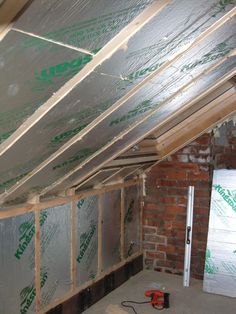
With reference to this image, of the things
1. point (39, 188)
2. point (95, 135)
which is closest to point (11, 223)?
point (39, 188)

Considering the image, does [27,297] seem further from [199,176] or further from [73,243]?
[199,176]

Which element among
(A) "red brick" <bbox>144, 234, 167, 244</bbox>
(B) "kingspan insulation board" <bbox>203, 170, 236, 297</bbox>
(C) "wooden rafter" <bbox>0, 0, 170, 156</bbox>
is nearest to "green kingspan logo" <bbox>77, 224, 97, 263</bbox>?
(A) "red brick" <bbox>144, 234, 167, 244</bbox>

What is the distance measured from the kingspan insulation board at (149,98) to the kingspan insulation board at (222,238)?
190cm

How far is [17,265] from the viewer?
9.23 ft

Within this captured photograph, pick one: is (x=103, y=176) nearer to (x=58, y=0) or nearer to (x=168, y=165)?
(x=168, y=165)

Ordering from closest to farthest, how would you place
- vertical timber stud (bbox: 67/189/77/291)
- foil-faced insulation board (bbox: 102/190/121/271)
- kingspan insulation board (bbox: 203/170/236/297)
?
vertical timber stud (bbox: 67/189/77/291), foil-faced insulation board (bbox: 102/190/121/271), kingspan insulation board (bbox: 203/170/236/297)

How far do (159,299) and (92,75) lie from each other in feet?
9.38

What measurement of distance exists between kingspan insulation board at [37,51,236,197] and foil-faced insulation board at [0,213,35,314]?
460 millimetres

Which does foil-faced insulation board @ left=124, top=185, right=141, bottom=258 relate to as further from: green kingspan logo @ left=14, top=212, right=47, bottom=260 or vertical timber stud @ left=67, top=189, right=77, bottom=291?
green kingspan logo @ left=14, top=212, right=47, bottom=260

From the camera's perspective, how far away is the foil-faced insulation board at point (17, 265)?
269 centimetres

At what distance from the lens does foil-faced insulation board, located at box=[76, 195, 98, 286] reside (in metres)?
3.54

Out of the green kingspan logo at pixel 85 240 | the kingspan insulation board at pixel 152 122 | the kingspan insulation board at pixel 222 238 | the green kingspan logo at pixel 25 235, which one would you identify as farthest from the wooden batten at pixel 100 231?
→ the kingspan insulation board at pixel 222 238

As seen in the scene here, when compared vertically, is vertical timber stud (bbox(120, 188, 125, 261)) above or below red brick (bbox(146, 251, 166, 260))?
above

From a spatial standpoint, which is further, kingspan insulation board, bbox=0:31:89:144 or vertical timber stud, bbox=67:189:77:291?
vertical timber stud, bbox=67:189:77:291
